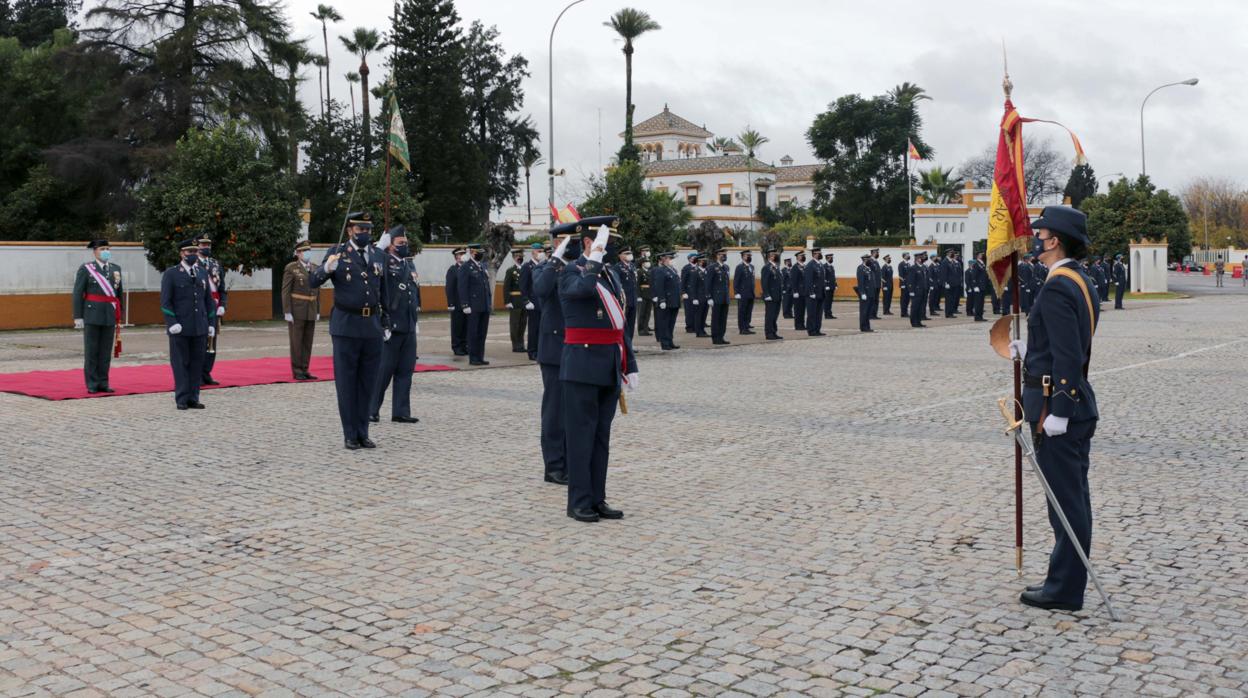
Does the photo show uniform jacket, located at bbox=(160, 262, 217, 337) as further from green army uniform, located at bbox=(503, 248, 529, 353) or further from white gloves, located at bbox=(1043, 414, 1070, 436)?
white gloves, located at bbox=(1043, 414, 1070, 436)

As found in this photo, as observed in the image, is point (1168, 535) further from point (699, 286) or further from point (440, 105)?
point (440, 105)

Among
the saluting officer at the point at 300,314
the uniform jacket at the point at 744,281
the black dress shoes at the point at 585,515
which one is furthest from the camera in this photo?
the uniform jacket at the point at 744,281

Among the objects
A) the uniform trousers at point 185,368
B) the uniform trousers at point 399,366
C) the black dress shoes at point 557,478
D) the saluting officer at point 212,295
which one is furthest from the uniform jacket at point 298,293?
the black dress shoes at point 557,478

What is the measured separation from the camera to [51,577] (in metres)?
5.83

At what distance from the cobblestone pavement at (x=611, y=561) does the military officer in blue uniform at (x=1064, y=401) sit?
0.66 ft

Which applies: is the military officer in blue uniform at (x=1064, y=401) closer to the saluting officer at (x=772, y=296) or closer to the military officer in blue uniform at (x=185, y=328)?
the military officer in blue uniform at (x=185, y=328)

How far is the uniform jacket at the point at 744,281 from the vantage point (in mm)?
25375

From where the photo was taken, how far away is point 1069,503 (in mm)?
5203

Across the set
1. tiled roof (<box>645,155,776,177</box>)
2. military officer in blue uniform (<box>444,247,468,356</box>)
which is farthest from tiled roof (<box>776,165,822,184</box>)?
military officer in blue uniform (<box>444,247,468,356</box>)

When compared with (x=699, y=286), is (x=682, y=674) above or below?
below

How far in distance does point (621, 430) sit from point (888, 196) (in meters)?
72.8

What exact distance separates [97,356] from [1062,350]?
1187 cm

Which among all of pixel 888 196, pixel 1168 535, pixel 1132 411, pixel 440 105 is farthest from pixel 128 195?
pixel 888 196

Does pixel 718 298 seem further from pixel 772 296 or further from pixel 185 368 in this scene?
pixel 185 368
